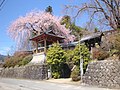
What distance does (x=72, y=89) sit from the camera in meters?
18.8

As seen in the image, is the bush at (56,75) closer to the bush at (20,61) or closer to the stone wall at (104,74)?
the stone wall at (104,74)

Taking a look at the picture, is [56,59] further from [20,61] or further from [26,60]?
[20,61]

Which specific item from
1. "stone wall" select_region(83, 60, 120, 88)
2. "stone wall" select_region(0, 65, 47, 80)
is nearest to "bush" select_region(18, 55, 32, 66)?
"stone wall" select_region(0, 65, 47, 80)

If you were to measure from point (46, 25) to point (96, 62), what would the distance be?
23862mm

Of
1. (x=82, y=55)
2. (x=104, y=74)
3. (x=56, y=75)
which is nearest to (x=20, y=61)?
(x=56, y=75)

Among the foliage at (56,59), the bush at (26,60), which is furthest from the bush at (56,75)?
the bush at (26,60)

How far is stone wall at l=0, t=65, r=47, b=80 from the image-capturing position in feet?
105

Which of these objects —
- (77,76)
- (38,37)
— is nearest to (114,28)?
(77,76)

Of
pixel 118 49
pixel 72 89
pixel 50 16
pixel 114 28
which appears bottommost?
pixel 72 89

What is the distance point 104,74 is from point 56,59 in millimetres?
9750

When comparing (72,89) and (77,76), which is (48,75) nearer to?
(77,76)

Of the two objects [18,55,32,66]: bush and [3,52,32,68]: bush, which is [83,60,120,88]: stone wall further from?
[3,52,32,68]: bush

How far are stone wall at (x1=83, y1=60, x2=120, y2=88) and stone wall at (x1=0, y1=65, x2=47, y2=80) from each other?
1002cm

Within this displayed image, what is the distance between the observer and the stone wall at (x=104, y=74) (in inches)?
792
